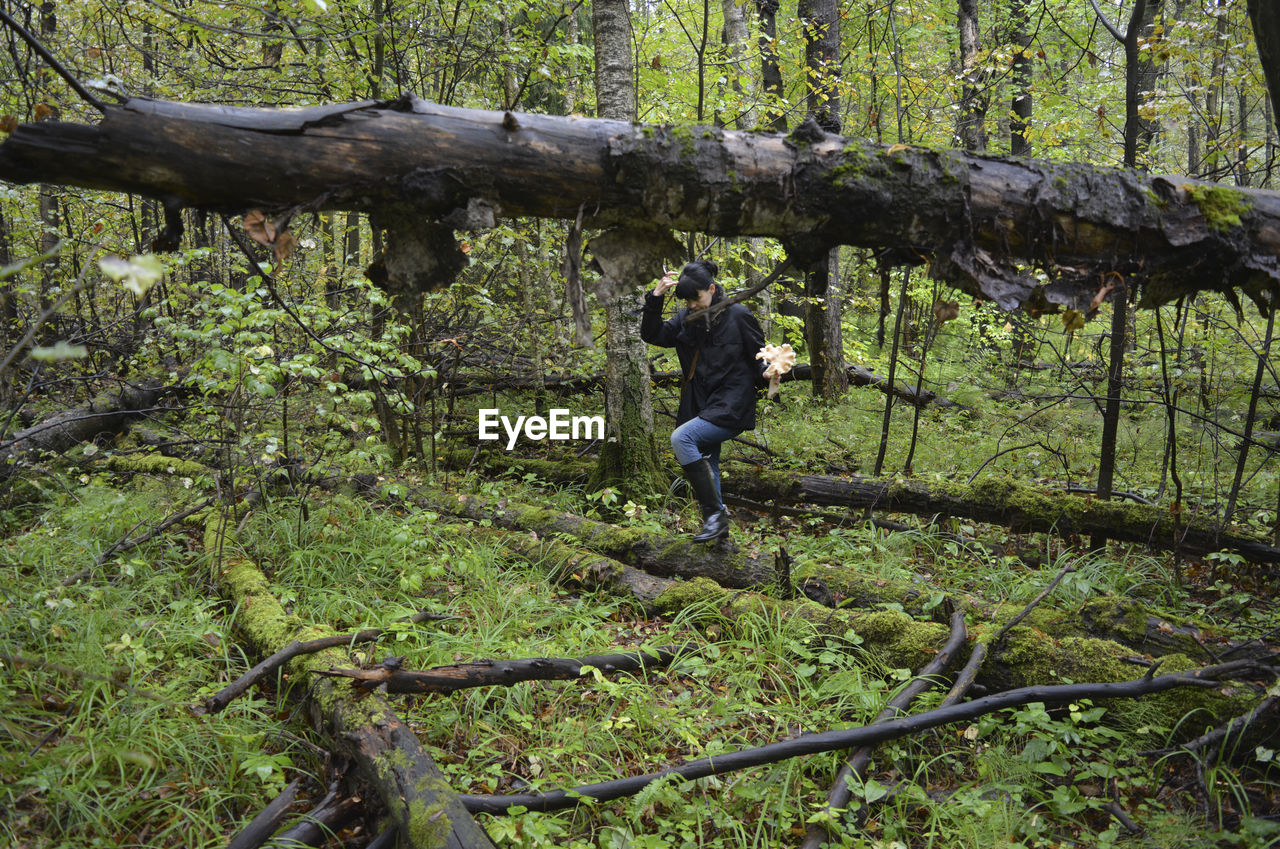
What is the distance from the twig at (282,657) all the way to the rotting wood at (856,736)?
123 cm

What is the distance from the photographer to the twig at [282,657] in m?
3.13

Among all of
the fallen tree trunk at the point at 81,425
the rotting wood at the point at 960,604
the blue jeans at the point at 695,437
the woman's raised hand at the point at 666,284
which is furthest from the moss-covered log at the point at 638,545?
the fallen tree trunk at the point at 81,425

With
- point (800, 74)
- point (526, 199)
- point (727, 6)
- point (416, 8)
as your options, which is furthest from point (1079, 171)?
point (727, 6)

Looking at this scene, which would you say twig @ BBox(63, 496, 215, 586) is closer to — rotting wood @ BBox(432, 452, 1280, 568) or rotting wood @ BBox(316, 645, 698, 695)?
rotting wood @ BBox(316, 645, 698, 695)

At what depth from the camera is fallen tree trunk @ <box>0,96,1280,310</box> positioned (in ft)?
6.44

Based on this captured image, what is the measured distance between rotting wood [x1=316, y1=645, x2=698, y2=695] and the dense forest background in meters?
0.05

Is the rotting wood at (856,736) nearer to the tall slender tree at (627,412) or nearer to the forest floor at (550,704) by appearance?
the forest floor at (550,704)

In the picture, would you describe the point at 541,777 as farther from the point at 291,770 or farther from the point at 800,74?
the point at 800,74

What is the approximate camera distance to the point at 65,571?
4.74 metres

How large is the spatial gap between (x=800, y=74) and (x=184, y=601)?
949 centimetres

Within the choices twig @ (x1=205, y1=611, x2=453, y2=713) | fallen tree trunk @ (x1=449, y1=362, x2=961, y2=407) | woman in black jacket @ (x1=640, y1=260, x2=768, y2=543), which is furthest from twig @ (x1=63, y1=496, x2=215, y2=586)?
woman in black jacket @ (x1=640, y1=260, x2=768, y2=543)

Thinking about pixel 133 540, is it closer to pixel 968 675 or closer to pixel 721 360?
pixel 721 360

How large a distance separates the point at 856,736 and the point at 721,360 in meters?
3.28

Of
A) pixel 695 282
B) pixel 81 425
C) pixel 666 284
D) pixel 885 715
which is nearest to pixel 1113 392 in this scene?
pixel 695 282
